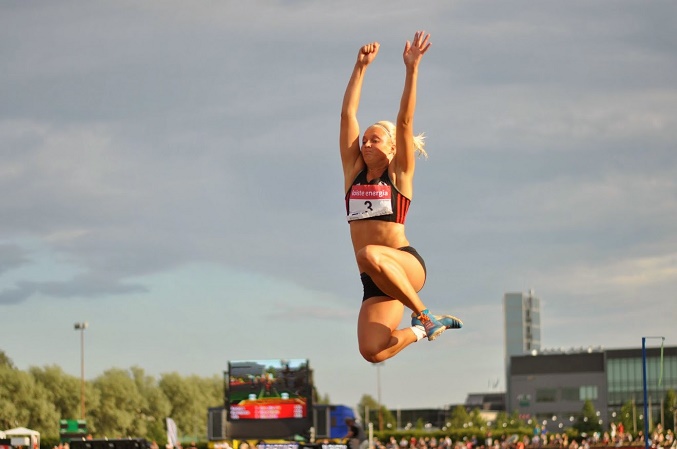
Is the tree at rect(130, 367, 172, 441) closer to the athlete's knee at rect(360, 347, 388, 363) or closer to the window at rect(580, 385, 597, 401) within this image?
the window at rect(580, 385, 597, 401)

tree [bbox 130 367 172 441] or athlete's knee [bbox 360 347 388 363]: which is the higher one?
athlete's knee [bbox 360 347 388 363]

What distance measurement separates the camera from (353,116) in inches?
479

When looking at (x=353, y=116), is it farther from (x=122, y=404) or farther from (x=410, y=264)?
(x=122, y=404)

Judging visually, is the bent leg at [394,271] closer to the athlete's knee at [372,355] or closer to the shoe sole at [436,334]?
the shoe sole at [436,334]

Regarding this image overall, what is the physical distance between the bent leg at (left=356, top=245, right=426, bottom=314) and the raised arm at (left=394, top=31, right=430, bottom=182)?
0.73m

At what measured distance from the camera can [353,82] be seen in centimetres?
1222

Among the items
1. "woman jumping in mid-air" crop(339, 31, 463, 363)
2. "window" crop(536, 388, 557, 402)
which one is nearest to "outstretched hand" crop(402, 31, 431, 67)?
"woman jumping in mid-air" crop(339, 31, 463, 363)

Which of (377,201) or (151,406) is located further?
(151,406)

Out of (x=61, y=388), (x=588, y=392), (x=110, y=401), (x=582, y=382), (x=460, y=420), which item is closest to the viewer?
(x=61, y=388)

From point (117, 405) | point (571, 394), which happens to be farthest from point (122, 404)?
point (571, 394)

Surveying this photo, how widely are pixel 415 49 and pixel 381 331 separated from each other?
2.91 m

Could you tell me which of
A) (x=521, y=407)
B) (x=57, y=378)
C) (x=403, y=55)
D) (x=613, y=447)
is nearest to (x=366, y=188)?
(x=403, y=55)

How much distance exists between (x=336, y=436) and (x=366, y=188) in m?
49.7

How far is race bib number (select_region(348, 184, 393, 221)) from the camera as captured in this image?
11703 millimetres
